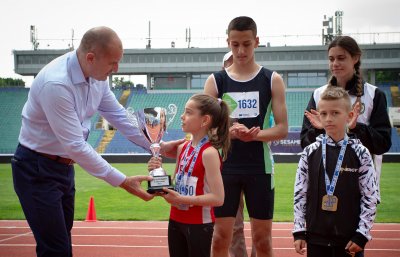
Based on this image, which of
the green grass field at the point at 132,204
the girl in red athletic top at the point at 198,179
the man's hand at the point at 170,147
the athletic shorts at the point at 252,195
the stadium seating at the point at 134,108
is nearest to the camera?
the girl in red athletic top at the point at 198,179

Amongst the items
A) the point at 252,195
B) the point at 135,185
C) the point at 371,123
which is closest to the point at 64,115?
the point at 135,185

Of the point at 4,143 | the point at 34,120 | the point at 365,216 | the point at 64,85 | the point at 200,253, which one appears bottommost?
the point at 4,143

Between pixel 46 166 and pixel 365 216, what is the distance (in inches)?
70.8

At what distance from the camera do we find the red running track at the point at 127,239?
6469mm

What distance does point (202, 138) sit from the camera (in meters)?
3.18

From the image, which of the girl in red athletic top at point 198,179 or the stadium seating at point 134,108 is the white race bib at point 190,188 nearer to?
the girl in red athletic top at point 198,179

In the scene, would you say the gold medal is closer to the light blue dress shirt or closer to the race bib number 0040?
the race bib number 0040

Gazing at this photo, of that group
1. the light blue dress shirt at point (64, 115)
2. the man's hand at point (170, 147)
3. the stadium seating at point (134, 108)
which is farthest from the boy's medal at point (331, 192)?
the stadium seating at point (134, 108)

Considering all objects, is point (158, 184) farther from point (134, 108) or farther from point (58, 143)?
point (134, 108)

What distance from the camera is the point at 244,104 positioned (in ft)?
12.4

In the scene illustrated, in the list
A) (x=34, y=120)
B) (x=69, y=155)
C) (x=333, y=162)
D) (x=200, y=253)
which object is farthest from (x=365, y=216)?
(x=34, y=120)

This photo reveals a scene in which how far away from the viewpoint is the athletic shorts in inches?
147

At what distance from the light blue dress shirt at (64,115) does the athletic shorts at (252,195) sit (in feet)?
2.88

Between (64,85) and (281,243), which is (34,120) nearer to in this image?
(64,85)
